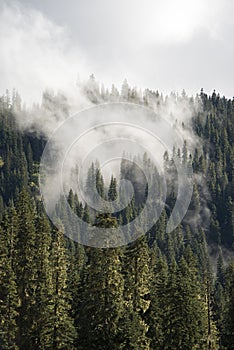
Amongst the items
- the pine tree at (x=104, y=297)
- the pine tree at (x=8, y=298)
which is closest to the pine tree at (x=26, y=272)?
the pine tree at (x=8, y=298)

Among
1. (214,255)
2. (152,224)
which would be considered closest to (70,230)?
(152,224)

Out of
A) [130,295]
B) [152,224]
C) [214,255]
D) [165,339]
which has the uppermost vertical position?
[152,224]

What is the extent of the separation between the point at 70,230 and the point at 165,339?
436ft

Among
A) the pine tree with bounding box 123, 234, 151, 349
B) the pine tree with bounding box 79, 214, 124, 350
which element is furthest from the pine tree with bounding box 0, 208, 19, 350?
the pine tree with bounding box 123, 234, 151, 349

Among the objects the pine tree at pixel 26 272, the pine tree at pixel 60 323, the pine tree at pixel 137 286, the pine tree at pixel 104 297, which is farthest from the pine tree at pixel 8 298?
the pine tree at pixel 137 286

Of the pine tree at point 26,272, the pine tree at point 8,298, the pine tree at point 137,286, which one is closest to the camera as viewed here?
the pine tree at point 137,286

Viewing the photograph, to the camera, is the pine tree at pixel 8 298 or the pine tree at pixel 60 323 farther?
the pine tree at pixel 8 298

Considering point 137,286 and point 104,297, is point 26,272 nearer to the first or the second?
point 104,297

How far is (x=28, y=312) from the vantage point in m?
45.4

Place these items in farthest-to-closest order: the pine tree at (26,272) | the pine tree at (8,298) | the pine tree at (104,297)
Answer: the pine tree at (26,272) → the pine tree at (8,298) → the pine tree at (104,297)

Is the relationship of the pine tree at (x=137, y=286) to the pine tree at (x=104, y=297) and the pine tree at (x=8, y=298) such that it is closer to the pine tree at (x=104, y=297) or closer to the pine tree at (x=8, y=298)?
the pine tree at (x=104, y=297)

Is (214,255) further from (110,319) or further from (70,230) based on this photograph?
(110,319)

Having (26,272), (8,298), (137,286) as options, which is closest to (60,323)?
(8,298)

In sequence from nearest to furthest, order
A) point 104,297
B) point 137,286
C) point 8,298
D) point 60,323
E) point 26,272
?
1. point 60,323
2. point 104,297
3. point 8,298
4. point 137,286
5. point 26,272
